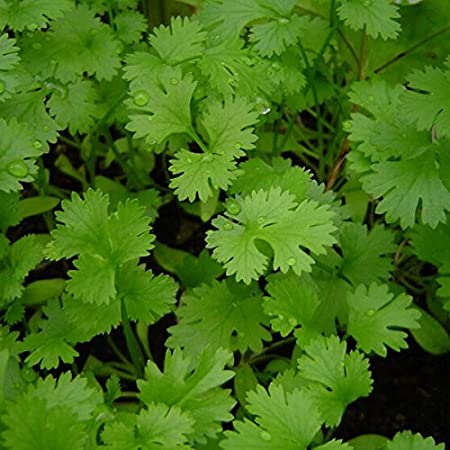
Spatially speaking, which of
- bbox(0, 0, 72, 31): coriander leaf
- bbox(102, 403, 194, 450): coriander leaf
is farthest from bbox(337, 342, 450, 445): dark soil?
bbox(0, 0, 72, 31): coriander leaf

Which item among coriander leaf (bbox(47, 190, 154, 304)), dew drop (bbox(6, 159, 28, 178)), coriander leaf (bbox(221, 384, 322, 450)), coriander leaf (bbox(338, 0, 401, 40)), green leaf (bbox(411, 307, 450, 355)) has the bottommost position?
green leaf (bbox(411, 307, 450, 355))

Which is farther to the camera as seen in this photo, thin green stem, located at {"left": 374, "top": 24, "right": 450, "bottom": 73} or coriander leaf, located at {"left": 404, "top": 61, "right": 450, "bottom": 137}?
thin green stem, located at {"left": 374, "top": 24, "right": 450, "bottom": 73}

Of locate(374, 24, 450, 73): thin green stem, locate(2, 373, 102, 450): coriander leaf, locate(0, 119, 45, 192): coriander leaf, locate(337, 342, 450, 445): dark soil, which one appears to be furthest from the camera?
locate(374, 24, 450, 73): thin green stem

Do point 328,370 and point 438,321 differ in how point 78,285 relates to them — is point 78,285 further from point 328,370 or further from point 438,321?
point 438,321

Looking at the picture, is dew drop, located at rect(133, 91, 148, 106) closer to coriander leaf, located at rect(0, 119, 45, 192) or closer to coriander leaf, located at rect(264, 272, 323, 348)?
coriander leaf, located at rect(0, 119, 45, 192)

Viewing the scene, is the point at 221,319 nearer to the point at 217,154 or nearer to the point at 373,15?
the point at 217,154

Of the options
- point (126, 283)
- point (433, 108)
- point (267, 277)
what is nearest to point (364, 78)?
point (433, 108)
